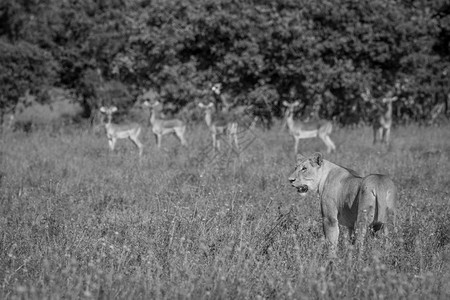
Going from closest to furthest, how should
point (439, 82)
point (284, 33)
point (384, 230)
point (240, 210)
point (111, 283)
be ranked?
point (111, 283)
point (384, 230)
point (240, 210)
point (284, 33)
point (439, 82)

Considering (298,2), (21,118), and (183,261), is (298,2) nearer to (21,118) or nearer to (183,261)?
(21,118)

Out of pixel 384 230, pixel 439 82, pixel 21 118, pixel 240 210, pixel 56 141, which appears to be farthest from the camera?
pixel 21 118

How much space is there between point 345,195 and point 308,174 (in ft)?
1.44

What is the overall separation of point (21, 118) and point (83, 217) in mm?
18138

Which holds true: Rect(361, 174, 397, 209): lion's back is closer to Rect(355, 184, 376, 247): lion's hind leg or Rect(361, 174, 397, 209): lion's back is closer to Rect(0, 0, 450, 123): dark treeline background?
Rect(355, 184, 376, 247): lion's hind leg

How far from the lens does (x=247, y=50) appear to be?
61.8 feet

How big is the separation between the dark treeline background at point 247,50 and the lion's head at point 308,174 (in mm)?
13150

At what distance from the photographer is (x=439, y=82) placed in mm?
19703

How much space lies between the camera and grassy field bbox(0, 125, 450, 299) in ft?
13.1

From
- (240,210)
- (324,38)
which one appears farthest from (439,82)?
(240,210)

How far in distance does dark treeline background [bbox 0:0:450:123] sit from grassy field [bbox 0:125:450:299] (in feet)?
23.3

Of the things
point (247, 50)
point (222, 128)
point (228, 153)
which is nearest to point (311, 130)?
point (222, 128)

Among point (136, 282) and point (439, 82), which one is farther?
point (439, 82)

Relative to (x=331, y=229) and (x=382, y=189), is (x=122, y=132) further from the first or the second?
(x=382, y=189)
